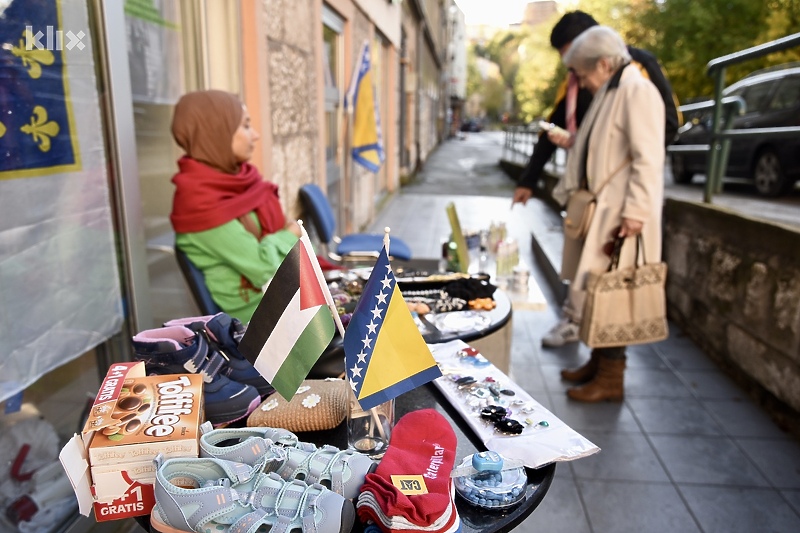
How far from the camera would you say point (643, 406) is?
3.22 meters

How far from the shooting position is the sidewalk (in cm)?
231

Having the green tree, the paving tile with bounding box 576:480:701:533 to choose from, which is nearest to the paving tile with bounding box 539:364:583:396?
the paving tile with bounding box 576:480:701:533

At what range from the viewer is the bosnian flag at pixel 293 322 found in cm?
117

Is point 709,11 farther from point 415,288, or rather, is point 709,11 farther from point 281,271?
point 281,271

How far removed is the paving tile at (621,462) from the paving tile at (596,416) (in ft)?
0.24

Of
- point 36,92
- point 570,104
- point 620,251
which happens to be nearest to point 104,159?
point 36,92

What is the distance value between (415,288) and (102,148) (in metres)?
1.28

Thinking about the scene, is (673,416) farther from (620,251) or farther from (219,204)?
(219,204)

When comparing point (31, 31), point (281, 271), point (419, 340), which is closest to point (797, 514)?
point (419, 340)

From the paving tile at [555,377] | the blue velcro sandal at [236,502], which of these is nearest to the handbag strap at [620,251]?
the paving tile at [555,377]

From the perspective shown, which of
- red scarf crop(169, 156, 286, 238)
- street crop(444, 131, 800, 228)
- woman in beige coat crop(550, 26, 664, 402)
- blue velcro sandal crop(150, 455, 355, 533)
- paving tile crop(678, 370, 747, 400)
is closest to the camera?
blue velcro sandal crop(150, 455, 355, 533)

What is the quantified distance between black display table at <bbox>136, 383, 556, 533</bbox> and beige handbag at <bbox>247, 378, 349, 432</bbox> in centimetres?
3

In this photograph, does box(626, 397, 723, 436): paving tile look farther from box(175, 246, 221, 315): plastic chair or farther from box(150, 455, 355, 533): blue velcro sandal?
box(150, 455, 355, 533): blue velcro sandal

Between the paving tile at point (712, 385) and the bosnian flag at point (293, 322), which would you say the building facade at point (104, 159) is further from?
the paving tile at point (712, 385)
